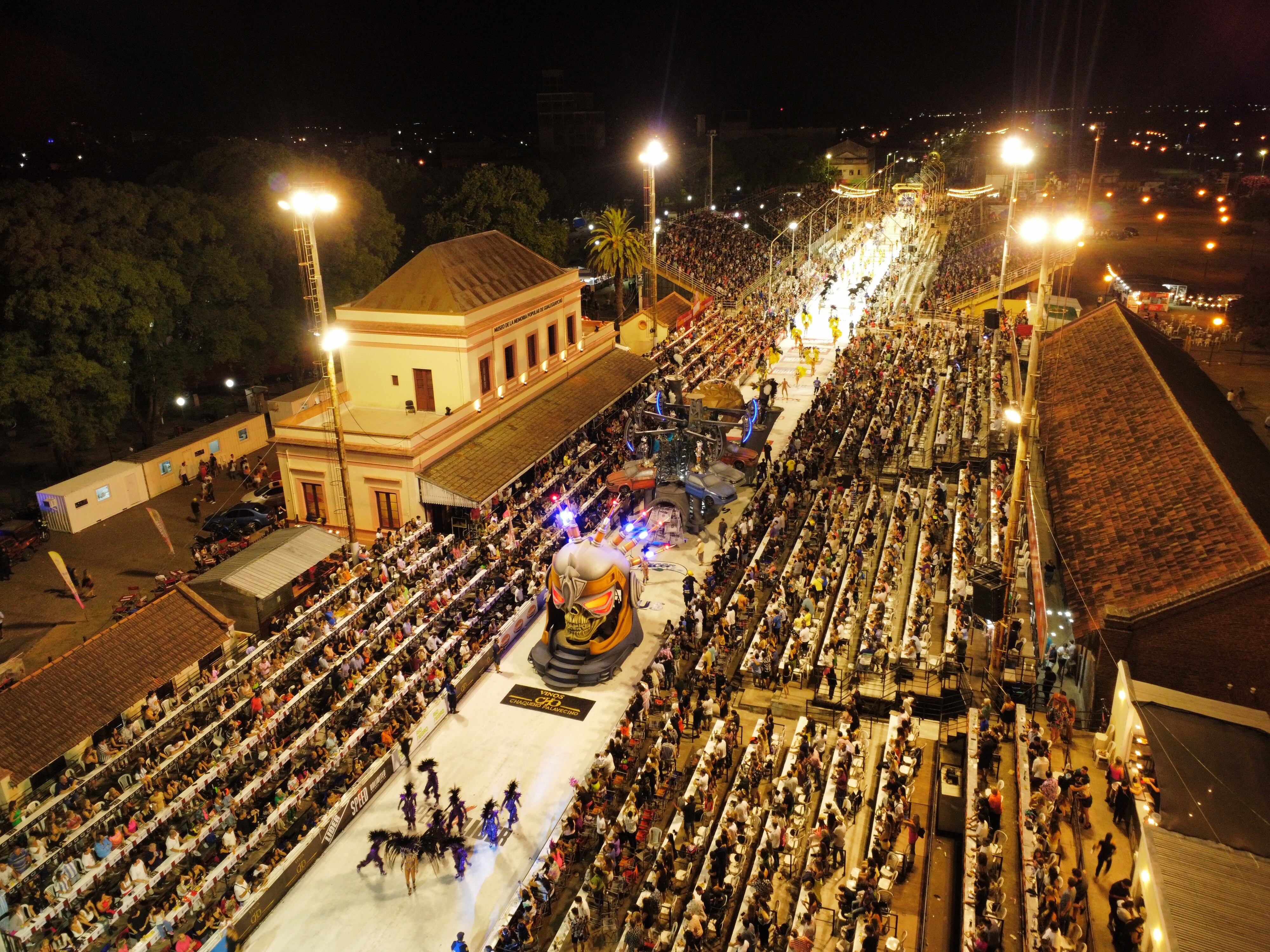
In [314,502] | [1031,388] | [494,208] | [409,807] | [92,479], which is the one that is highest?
[494,208]

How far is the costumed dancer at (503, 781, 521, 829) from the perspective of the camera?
63.8 ft

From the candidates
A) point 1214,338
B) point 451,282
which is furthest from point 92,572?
point 1214,338

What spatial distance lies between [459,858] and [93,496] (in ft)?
73.5

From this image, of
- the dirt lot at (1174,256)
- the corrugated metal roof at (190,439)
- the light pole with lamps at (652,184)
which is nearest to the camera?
the corrugated metal roof at (190,439)

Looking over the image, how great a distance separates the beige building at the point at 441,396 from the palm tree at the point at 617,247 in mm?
16162

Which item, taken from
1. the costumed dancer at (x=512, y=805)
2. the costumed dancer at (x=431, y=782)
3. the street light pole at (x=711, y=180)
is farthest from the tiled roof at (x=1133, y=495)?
the street light pole at (x=711, y=180)

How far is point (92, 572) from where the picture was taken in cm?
2927

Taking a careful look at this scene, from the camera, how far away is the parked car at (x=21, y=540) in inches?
1186

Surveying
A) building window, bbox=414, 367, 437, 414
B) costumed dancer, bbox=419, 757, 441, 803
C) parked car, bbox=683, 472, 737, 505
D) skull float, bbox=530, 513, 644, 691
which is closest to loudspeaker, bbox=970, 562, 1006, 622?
skull float, bbox=530, 513, 644, 691

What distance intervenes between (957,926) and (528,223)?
5034cm

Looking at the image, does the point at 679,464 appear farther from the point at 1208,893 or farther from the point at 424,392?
the point at 1208,893

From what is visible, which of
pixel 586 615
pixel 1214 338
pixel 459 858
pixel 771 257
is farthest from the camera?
pixel 771 257

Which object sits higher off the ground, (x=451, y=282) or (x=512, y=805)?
(x=451, y=282)

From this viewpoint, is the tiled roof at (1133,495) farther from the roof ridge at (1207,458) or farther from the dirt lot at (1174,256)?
the dirt lot at (1174,256)
